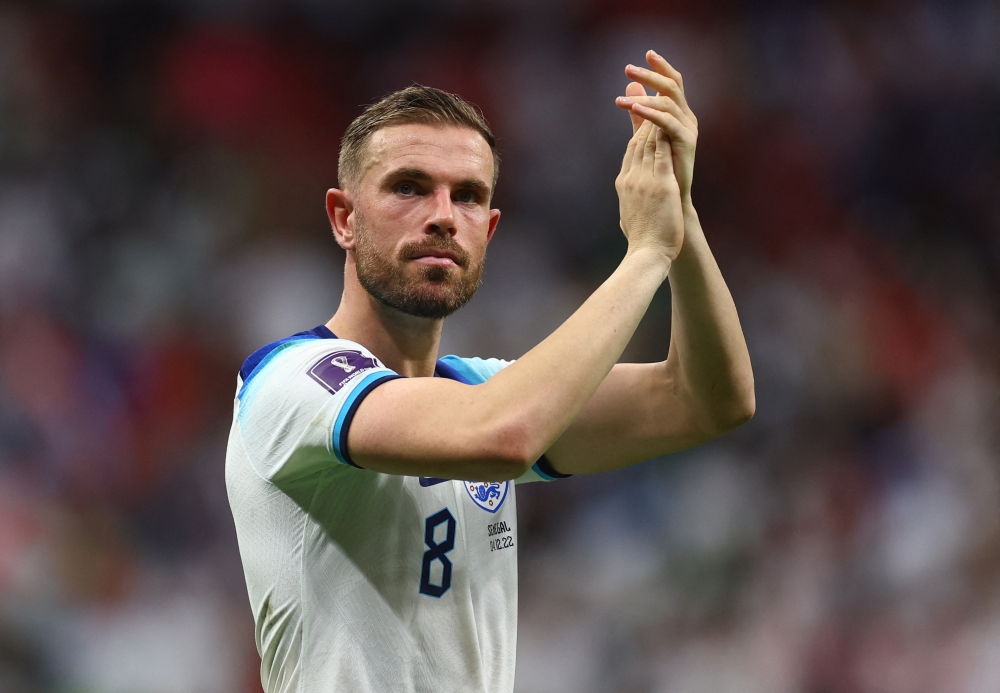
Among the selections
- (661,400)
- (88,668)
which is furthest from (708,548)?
(88,668)

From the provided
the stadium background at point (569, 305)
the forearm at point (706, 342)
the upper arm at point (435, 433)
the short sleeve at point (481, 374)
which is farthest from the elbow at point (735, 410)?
the stadium background at point (569, 305)

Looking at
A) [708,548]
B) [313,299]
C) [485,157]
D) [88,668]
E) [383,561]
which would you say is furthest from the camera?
[313,299]

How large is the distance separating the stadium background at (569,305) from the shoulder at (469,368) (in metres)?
2.76

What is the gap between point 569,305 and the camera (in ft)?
20.9

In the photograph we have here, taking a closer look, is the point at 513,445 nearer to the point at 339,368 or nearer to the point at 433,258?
the point at 339,368

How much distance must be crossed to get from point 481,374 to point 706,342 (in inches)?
30.0

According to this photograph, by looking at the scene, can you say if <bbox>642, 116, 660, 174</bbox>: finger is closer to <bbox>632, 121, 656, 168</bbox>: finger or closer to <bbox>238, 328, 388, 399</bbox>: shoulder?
<bbox>632, 121, 656, 168</bbox>: finger

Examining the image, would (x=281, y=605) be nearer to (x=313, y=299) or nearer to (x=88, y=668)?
(x=88, y=668)

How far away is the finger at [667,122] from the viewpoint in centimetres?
244

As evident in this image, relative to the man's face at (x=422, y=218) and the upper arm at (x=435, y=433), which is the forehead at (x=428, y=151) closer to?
the man's face at (x=422, y=218)

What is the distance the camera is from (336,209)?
299 centimetres

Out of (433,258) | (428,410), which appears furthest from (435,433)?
(433,258)

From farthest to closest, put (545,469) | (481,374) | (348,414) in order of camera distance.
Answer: (481,374) → (545,469) → (348,414)

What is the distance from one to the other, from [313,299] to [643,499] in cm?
232
